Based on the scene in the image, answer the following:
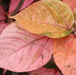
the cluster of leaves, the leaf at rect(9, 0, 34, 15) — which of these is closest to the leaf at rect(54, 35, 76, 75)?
the cluster of leaves

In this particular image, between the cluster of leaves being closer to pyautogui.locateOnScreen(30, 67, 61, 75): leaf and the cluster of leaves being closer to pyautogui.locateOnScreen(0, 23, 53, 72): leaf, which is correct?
pyautogui.locateOnScreen(0, 23, 53, 72): leaf

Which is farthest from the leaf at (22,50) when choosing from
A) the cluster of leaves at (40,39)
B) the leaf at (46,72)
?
the leaf at (46,72)

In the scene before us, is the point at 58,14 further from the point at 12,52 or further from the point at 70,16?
the point at 12,52

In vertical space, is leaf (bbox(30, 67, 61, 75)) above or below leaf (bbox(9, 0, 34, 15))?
below

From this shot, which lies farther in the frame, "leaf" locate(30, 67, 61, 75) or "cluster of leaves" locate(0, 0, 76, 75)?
"leaf" locate(30, 67, 61, 75)

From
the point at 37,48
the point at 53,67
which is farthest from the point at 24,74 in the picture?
the point at 37,48

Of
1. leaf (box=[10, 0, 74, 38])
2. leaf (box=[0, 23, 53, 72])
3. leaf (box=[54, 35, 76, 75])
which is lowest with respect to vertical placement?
leaf (box=[0, 23, 53, 72])

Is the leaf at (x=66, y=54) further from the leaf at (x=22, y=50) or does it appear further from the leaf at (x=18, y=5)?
the leaf at (x=18, y=5)
